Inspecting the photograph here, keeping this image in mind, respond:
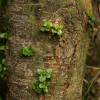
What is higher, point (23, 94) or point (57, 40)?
point (57, 40)

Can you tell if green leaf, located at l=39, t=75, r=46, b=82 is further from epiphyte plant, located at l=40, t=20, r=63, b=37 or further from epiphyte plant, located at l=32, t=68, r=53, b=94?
epiphyte plant, located at l=40, t=20, r=63, b=37

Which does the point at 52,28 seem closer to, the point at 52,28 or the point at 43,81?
the point at 52,28

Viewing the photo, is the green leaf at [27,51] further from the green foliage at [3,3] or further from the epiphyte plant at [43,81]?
the green foliage at [3,3]

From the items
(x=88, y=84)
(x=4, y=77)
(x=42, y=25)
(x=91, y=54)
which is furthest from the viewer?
(x=91, y=54)

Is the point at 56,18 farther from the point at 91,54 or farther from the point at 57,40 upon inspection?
the point at 91,54

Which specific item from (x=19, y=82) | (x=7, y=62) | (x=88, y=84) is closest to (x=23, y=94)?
(x=19, y=82)

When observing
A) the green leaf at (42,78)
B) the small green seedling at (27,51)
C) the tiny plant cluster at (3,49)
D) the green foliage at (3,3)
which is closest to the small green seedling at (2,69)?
the tiny plant cluster at (3,49)

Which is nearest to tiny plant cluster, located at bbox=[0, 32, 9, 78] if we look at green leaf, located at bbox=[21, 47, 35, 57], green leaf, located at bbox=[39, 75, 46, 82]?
green leaf, located at bbox=[21, 47, 35, 57]
